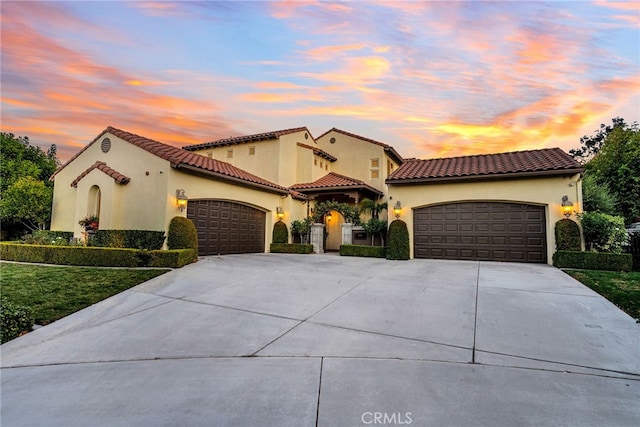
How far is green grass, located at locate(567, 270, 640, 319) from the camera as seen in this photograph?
5656 mm

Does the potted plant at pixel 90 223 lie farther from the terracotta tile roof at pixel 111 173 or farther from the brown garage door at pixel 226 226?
the brown garage door at pixel 226 226

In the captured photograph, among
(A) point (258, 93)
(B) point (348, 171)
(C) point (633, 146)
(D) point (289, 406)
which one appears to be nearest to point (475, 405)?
(D) point (289, 406)

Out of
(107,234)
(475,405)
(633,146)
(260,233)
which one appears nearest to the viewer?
(475,405)

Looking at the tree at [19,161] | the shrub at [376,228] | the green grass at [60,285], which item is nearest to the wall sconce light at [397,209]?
the shrub at [376,228]

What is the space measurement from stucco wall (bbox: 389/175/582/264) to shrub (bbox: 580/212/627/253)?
0.72 m

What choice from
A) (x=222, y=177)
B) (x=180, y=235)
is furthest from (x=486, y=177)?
(x=180, y=235)

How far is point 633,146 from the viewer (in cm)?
1858

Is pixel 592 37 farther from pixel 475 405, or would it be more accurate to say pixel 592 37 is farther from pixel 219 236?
pixel 219 236

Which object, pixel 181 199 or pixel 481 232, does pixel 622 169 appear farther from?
pixel 181 199

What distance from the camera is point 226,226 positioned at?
1346 centimetres

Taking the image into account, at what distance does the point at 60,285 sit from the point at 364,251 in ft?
33.2

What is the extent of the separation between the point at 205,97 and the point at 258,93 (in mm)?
2293

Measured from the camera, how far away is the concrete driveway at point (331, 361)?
8.32 feet

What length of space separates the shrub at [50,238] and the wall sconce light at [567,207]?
18.1 m
